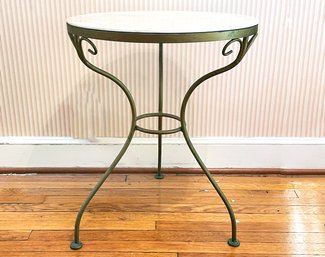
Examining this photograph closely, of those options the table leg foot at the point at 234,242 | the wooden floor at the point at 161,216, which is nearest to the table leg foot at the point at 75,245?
the wooden floor at the point at 161,216

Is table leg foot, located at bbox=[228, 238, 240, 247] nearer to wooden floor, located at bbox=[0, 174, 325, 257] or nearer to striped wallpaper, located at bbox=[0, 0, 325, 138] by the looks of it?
wooden floor, located at bbox=[0, 174, 325, 257]

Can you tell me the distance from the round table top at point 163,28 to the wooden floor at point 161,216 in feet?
2.34

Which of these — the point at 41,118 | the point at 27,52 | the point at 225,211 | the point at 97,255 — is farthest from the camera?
the point at 41,118

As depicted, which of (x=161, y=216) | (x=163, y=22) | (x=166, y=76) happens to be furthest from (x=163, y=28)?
(x=161, y=216)

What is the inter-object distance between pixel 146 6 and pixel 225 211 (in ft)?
2.90

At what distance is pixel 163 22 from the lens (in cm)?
123

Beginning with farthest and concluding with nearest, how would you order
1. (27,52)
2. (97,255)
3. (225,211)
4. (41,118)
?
(41,118) < (27,52) < (225,211) < (97,255)

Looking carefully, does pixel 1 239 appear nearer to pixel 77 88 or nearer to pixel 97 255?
pixel 97 255

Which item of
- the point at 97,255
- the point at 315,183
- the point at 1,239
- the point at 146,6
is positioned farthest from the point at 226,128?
the point at 1,239

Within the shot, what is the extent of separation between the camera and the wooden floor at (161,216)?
55.1 inches

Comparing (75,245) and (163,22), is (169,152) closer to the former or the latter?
(75,245)

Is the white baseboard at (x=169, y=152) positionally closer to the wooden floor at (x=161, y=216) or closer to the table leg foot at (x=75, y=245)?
the wooden floor at (x=161, y=216)

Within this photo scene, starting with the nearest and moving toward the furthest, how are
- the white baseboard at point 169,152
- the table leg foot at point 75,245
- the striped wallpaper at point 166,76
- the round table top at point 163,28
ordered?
1. the round table top at point 163,28
2. the table leg foot at point 75,245
3. the striped wallpaper at point 166,76
4. the white baseboard at point 169,152

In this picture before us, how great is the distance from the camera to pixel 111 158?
188 cm
